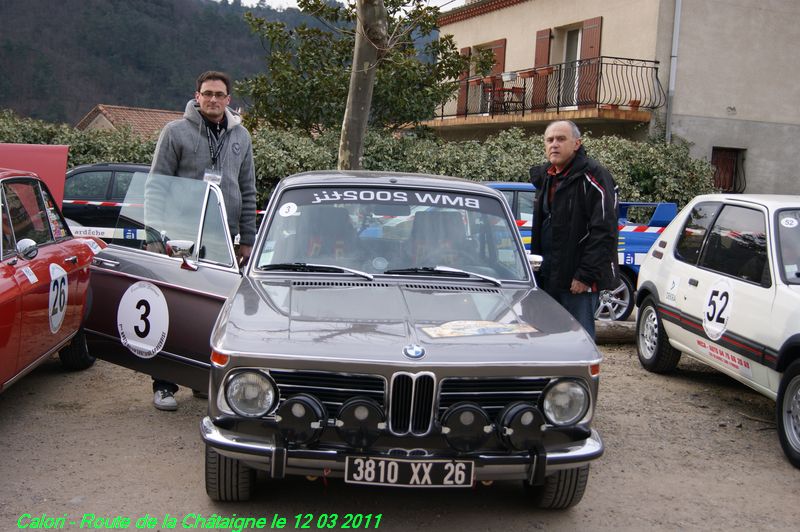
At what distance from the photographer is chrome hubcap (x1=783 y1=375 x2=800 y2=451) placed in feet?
17.0

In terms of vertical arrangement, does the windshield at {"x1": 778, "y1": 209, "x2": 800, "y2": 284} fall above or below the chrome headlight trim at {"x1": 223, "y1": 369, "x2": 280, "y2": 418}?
above

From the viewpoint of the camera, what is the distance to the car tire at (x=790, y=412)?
5.19m

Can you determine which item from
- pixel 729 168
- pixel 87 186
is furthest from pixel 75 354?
pixel 729 168

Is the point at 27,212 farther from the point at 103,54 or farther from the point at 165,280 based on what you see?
the point at 103,54

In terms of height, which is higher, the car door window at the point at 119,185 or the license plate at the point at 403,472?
the car door window at the point at 119,185

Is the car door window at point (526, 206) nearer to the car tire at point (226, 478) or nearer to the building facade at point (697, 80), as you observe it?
the car tire at point (226, 478)

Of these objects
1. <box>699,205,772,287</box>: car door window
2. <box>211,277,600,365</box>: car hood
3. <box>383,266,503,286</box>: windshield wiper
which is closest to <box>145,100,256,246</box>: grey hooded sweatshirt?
<box>211,277,600,365</box>: car hood

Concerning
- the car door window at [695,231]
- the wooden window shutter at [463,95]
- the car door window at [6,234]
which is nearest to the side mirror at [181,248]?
the car door window at [6,234]

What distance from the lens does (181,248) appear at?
16.1ft

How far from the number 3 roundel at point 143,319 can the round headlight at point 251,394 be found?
159 centimetres

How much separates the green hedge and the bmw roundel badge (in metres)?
10.4

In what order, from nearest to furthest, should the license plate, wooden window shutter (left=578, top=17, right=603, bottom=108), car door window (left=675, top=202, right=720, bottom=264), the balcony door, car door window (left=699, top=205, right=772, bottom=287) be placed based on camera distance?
the license plate
car door window (left=699, top=205, right=772, bottom=287)
car door window (left=675, top=202, right=720, bottom=264)
wooden window shutter (left=578, top=17, right=603, bottom=108)
the balcony door

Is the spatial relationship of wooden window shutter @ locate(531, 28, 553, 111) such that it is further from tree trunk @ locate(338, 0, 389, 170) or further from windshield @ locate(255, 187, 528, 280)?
windshield @ locate(255, 187, 528, 280)

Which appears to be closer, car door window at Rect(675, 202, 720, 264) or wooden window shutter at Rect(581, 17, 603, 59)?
car door window at Rect(675, 202, 720, 264)
